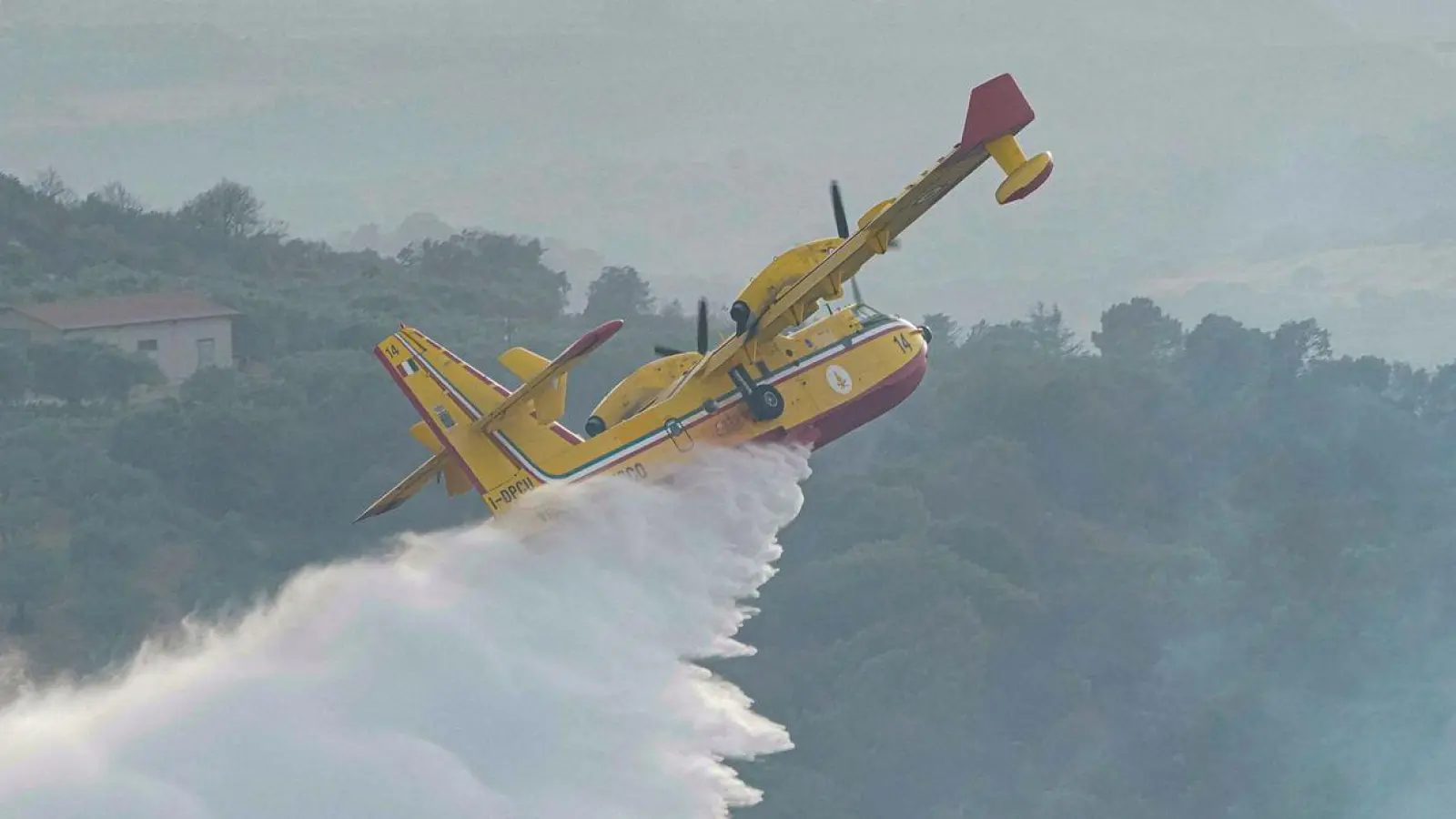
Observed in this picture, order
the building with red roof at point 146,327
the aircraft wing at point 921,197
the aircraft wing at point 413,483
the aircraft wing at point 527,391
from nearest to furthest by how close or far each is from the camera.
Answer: the aircraft wing at point 921,197
the aircraft wing at point 527,391
the aircraft wing at point 413,483
the building with red roof at point 146,327

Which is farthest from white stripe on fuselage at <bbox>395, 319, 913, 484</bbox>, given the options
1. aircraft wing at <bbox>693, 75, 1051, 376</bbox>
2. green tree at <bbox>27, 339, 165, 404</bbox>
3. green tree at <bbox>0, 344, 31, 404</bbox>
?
green tree at <bbox>0, 344, 31, 404</bbox>

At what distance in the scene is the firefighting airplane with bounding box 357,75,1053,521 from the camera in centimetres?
3544

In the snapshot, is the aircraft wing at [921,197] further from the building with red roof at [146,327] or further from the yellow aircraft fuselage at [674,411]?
the building with red roof at [146,327]

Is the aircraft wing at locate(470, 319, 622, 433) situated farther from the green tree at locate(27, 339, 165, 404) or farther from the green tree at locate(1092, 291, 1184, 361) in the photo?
the green tree at locate(1092, 291, 1184, 361)

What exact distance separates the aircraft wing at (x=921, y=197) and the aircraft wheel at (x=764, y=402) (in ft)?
2.08

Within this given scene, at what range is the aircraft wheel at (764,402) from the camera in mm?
35969

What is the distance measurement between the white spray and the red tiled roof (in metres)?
81.2

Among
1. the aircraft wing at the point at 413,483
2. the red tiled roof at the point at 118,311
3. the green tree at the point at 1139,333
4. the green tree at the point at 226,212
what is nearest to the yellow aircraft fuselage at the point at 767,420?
the aircraft wing at the point at 413,483

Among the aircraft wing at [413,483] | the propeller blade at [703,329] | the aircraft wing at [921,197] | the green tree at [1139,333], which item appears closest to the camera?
the aircraft wing at [921,197]

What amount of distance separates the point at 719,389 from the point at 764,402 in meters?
0.66

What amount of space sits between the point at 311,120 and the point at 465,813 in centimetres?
13737

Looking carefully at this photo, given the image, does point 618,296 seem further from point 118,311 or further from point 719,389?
point 719,389

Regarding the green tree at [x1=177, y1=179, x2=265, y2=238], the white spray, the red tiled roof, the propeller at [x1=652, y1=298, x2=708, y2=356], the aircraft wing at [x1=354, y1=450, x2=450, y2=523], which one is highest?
the green tree at [x1=177, y1=179, x2=265, y2=238]

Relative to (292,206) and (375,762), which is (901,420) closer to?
(292,206)
